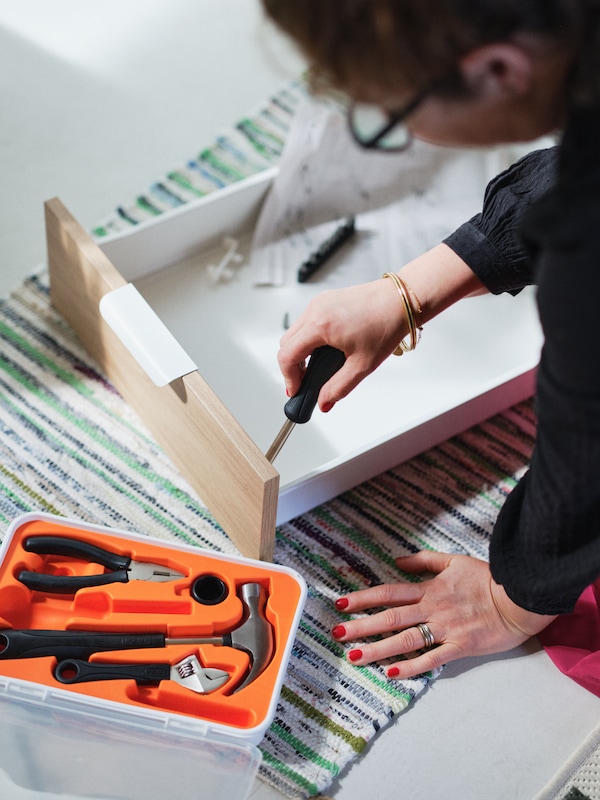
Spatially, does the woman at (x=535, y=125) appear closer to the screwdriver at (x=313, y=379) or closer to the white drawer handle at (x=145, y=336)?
the screwdriver at (x=313, y=379)

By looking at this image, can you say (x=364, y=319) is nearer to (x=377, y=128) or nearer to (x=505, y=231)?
(x=505, y=231)

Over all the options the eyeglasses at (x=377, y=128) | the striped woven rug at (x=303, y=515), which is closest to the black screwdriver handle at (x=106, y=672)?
the striped woven rug at (x=303, y=515)

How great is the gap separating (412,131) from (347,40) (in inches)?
3.1

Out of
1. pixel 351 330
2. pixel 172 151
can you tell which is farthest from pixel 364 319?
pixel 172 151

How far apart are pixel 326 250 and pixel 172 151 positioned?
1.08 ft

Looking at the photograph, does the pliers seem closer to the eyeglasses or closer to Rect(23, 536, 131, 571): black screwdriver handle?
Rect(23, 536, 131, 571): black screwdriver handle

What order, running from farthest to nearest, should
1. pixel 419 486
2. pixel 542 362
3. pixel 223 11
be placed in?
1. pixel 223 11
2. pixel 419 486
3. pixel 542 362

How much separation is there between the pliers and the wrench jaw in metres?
0.08

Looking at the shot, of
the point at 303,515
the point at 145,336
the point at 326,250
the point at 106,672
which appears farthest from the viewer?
the point at 326,250

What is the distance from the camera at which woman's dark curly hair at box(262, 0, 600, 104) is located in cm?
46

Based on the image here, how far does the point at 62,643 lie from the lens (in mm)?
770

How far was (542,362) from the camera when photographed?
57 centimetres

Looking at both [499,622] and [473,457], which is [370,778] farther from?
[473,457]

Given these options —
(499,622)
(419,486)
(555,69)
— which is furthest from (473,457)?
(555,69)
